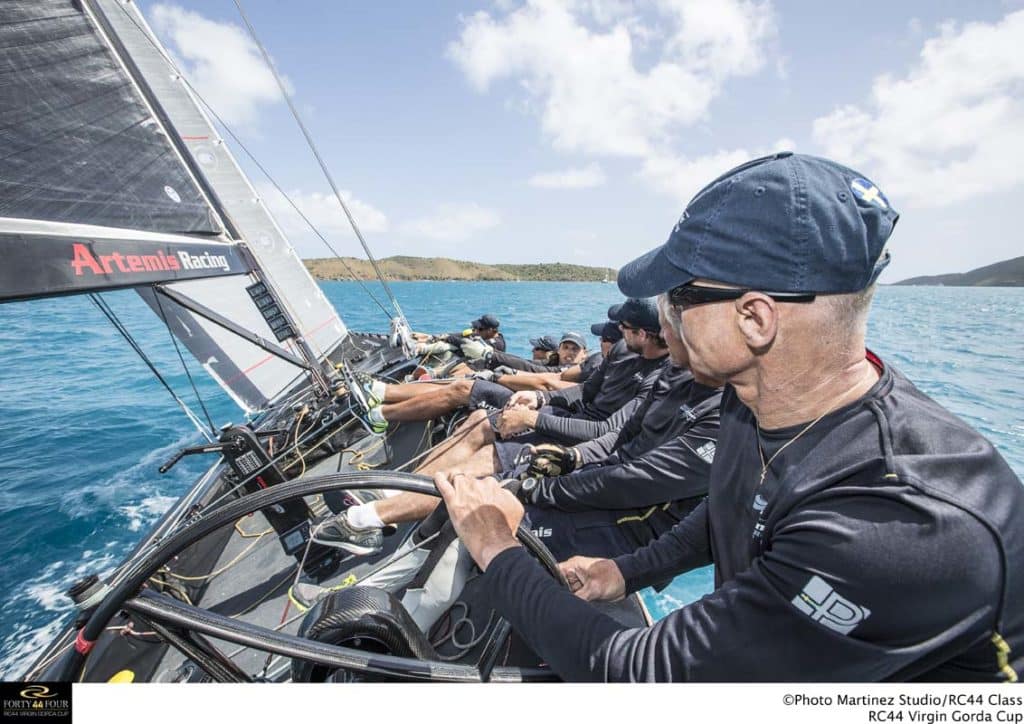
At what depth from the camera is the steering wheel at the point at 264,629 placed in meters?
0.92

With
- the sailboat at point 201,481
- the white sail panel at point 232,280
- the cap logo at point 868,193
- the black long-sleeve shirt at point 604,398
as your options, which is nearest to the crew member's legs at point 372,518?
the sailboat at point 201,481

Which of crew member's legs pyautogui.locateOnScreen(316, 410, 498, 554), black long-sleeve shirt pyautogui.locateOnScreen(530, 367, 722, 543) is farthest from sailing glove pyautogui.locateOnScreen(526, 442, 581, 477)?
crew member's legs pyautogui.locateOnScreen(316, 410, 498, 554)

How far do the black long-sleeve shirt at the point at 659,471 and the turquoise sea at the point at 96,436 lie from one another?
1.70 meters

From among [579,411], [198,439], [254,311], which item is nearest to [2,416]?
[198,439]

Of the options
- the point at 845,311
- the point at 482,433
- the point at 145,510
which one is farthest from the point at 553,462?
the point at 145,510

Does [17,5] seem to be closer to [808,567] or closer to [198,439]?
[808,567]

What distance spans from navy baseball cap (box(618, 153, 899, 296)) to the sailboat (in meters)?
0.88

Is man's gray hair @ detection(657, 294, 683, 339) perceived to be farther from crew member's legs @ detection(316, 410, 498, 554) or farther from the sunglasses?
crew member's legs @ detection(316, 410, 498, 554)

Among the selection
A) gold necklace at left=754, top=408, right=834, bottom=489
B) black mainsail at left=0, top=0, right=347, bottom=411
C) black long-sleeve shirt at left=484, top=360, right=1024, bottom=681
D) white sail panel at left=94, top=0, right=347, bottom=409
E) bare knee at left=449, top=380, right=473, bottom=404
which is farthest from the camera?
white sail panel at left=94, top=0, right=347, bottom=409

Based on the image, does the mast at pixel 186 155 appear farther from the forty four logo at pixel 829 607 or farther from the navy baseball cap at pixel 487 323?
the navy baseball cap at pixel 487 323

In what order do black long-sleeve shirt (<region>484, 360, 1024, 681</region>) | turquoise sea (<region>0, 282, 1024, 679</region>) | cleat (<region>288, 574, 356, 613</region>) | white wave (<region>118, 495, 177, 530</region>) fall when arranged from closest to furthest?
black long-sleeve shirt (<region>484, 360, 1024, 681</region>) → cleat (<region>288, 574, 356, 613</region>) → turquoise sea (<region>0, 282, 1024, 679</region>) → white wave (<region>118, 495, 177, 530</region>)

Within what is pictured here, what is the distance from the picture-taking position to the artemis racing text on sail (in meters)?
1.64
